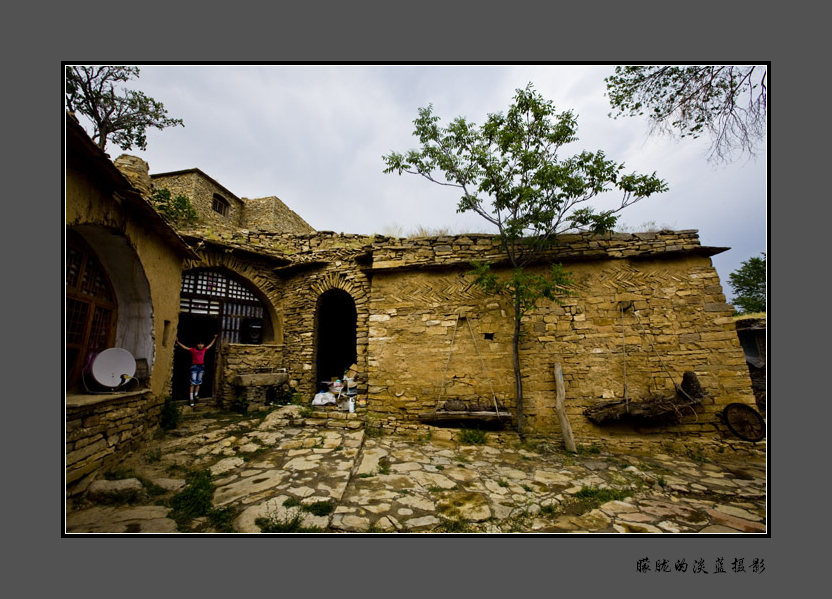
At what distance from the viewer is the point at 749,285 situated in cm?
1139

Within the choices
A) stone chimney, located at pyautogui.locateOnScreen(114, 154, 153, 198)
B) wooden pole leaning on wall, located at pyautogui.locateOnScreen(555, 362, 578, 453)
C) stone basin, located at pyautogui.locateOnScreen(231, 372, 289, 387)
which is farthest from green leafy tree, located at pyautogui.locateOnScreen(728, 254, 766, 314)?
stone chimney, located at pyautogui.locateOnScreen(114, 154, 153, 198)

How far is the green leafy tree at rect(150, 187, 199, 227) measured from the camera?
9.38 metres

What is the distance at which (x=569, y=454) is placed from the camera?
196 inches

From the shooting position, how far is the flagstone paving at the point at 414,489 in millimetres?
2830

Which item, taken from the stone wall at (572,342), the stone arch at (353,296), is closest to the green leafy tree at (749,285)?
the stone wall at (572,342)

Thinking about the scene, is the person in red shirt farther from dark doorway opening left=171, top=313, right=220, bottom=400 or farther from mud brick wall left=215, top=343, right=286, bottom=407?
dark doorway opening left=171, top=313, right=220, bottom=400

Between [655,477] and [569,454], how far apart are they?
3.78ft

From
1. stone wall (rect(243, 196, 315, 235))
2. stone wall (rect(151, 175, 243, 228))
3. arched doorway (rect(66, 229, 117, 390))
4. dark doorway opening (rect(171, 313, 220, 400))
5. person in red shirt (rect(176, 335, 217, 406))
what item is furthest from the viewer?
stone wall (rect(243, 196, 315, 235))

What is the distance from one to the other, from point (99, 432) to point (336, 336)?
7.54 m

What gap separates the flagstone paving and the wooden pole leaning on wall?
0.76ft

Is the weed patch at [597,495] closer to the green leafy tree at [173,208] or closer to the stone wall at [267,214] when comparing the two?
the green leafy tree at [173,208]

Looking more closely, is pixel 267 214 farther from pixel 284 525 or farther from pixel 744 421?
pixel 744 421

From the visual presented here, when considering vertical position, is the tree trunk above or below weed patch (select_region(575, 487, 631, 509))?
above

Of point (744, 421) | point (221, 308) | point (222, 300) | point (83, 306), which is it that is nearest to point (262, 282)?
point (222, 300)
